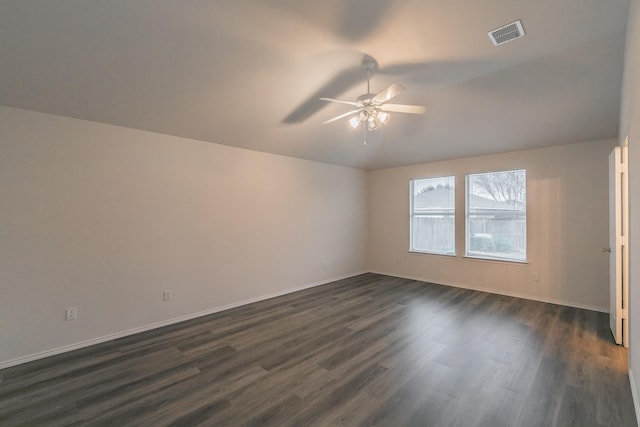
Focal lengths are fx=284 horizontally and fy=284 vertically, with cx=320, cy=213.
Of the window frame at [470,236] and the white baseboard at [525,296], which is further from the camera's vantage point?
the window frame at [470,236]

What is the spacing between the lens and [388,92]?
8.13 feet

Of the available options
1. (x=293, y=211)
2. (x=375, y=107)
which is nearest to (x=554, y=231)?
(x=375, y=107)

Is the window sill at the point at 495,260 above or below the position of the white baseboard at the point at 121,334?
above

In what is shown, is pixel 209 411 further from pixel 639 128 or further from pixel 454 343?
pixel 639 128

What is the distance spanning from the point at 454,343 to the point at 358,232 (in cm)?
361

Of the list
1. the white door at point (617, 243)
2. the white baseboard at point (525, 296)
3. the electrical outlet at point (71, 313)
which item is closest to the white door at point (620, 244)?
the white door at point (617, 243)

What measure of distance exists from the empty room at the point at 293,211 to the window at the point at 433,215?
13.0 inches

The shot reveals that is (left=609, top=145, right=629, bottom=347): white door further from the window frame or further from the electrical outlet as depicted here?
the electrical outlet

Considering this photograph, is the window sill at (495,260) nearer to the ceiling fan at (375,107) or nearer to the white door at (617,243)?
the white door at (617,243)

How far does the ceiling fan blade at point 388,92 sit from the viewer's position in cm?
241

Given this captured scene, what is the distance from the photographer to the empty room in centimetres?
210

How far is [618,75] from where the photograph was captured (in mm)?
2789

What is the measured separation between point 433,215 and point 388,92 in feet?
12.6

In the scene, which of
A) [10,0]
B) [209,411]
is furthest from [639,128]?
[10,0]
